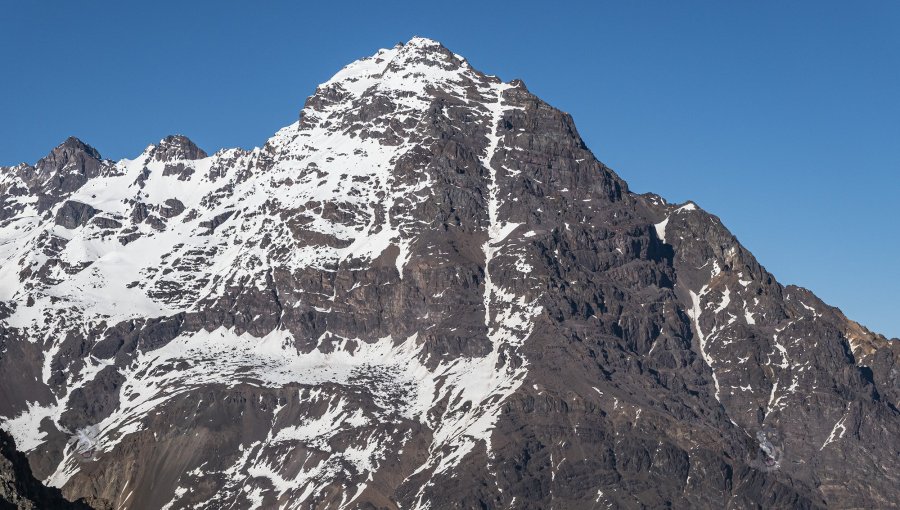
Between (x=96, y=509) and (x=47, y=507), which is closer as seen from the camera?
(x=47, y=507)

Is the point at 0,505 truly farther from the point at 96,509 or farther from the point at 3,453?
the point at 96,509

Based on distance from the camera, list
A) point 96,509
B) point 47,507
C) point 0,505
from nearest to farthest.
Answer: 1. point 0,505
2. point 47,507
3. point 96,509

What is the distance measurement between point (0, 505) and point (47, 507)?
38.7ft

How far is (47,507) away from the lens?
16650cm

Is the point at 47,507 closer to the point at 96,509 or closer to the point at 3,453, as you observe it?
the point at 3,453

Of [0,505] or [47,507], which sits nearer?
[0,505]

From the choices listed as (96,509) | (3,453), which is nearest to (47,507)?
(3,453)

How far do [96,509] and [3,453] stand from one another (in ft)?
117

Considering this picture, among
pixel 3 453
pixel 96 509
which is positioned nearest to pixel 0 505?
pixel 3 453

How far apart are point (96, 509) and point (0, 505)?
1621 inches

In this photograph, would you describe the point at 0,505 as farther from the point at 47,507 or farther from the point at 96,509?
the point at 96,509

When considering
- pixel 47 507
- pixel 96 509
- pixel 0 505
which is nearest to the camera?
pixel 0 505

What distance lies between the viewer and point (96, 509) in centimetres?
19562

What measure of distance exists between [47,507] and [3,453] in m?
8.43
